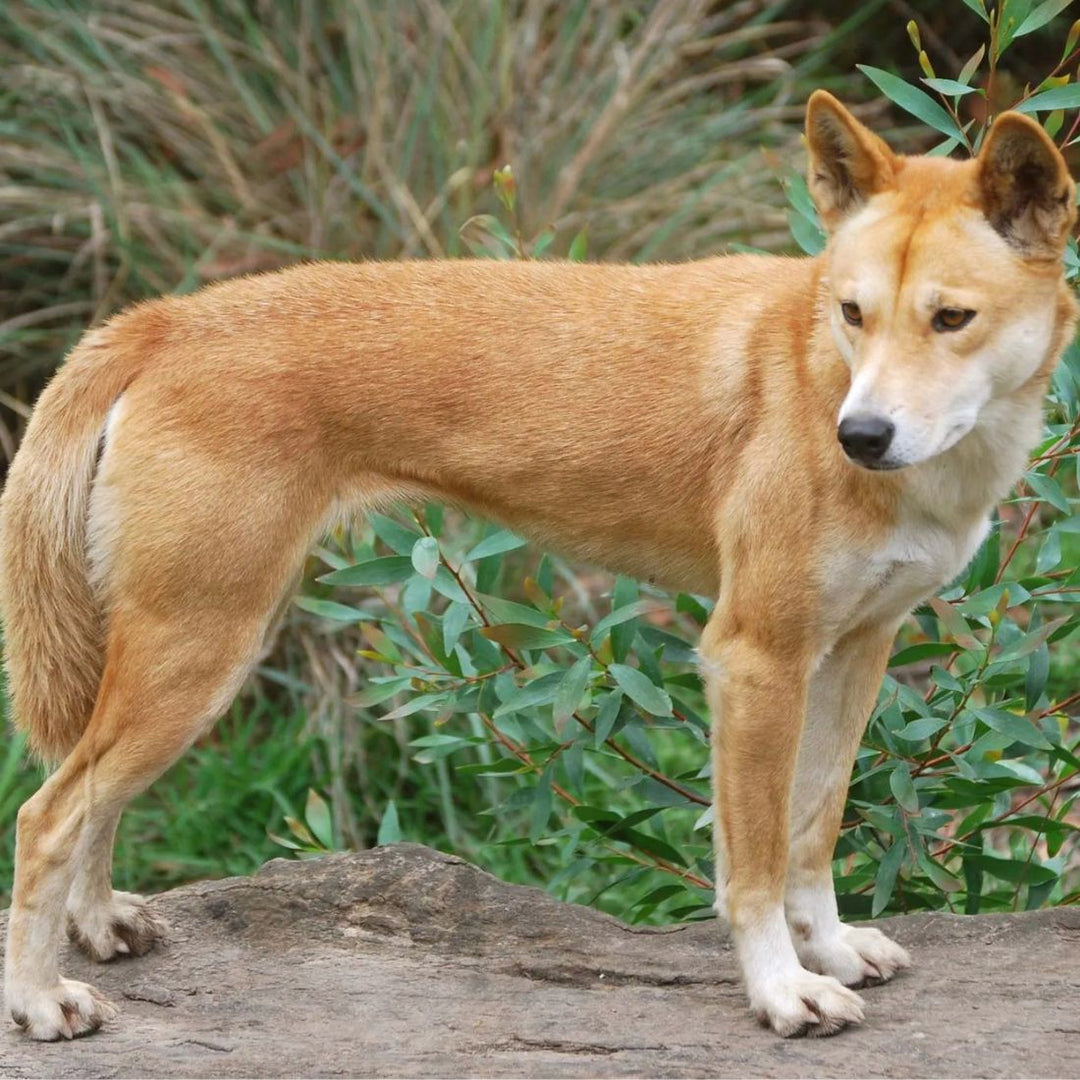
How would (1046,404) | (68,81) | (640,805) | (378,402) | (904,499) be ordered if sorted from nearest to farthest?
(904,499), (378,402), (1046,404), (640,805), (68,81)

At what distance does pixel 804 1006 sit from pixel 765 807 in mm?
438

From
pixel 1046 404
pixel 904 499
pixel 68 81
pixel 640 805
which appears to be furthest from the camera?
pixel 68 81

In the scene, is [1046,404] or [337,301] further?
[1046,404]

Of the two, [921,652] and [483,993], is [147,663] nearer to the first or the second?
[483,993]

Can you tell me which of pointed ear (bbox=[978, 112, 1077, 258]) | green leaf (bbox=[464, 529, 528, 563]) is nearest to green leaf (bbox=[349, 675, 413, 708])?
green leaf (bbox=[464, 529, 528, 563])

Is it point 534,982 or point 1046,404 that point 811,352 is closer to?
point 1046,404

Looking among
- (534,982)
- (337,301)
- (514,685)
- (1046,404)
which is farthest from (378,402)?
(1046,404)

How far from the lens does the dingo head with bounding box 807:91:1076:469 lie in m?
3.22

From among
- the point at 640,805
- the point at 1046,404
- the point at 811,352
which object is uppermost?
the point at 811,352

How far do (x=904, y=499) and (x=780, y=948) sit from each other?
104cm

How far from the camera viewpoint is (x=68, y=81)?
712 centimetres

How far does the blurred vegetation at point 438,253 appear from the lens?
183 inches

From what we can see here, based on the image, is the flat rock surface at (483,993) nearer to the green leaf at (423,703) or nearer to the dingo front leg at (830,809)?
the dingo front leg at (830,809)

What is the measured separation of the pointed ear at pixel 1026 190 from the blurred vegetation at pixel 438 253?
1.17 m
